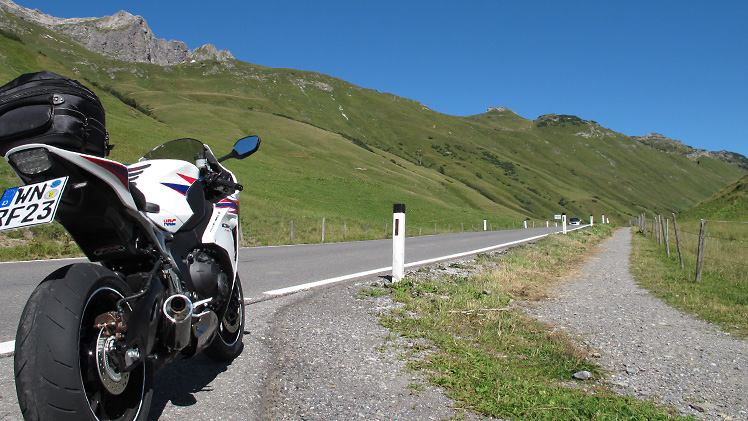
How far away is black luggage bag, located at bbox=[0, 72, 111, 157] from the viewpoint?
2.33 m

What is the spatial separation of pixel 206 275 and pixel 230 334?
31.8 inches

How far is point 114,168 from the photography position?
238cm

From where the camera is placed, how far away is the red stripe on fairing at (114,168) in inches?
89.8

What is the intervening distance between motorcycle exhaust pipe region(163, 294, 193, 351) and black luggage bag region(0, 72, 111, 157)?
864mm

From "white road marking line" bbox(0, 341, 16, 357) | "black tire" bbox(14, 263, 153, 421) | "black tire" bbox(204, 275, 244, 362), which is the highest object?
"black tire" bbox(14, 263, 153, 421)

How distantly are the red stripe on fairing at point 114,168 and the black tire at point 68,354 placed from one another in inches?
17.1

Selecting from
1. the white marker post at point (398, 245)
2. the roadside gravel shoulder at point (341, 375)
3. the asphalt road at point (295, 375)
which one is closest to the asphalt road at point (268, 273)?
the asphalt road at point (295, 375)

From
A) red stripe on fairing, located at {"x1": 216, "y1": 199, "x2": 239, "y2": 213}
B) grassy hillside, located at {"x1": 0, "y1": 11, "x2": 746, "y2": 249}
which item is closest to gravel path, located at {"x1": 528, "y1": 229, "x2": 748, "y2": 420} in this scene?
red stripe on fairing, located at {"x1": 216, "y1": 199, "x2": 239, "y2": 213}

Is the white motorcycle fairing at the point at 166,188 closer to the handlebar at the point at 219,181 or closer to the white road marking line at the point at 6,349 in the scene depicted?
the handlebar at the point at 219,181

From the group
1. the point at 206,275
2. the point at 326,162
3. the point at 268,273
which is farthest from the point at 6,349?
the point at 326,162

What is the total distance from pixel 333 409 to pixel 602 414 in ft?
5.17

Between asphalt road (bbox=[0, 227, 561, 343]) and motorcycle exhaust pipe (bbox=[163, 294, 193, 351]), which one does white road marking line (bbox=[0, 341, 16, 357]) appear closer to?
asphalt road (bbox=[0, 227, 561, 343])

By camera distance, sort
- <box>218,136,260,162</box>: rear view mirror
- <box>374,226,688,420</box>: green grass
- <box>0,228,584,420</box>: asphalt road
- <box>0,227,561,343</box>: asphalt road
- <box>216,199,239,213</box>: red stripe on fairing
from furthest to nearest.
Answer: <box>0,227,561,343</box>: asphalt road < <box>218,136,260,162</box>: rear view mirror < <box>216,199,239,213</box>: red stripe on fairing < <box>374,226,688,420</box>: green grass < <box>0,228,584,420</box>: asphalt road

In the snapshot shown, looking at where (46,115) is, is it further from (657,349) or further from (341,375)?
(657,349)
